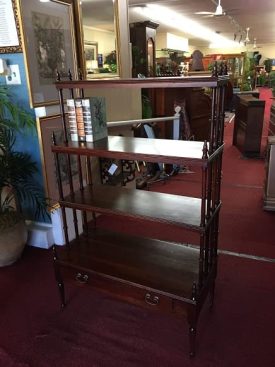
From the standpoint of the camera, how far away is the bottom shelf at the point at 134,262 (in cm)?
165

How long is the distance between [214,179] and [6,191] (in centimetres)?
186

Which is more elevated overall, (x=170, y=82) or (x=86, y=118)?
(x=170, y=82)

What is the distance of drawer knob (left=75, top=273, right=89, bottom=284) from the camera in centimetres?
185

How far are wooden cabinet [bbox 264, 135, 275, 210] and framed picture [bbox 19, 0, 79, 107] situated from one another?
2063mm

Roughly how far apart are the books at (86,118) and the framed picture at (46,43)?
69 centimetres

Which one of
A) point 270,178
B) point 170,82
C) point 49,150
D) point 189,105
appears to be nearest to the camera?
point 170,82

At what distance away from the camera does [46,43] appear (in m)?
2.36

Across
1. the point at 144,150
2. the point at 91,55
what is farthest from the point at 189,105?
the point at 144,150

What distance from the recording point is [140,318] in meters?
1.94

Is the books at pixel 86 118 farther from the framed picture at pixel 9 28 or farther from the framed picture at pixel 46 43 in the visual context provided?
the framed picture at pixel 9 28

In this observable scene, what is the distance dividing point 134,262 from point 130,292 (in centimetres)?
18

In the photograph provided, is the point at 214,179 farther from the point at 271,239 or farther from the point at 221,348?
the point at 271,239

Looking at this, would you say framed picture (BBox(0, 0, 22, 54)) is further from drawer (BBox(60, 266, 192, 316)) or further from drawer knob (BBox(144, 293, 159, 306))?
drawer knob (BBox(144, 293, 159, 306))

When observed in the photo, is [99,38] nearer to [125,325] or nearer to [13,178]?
[13,178]
